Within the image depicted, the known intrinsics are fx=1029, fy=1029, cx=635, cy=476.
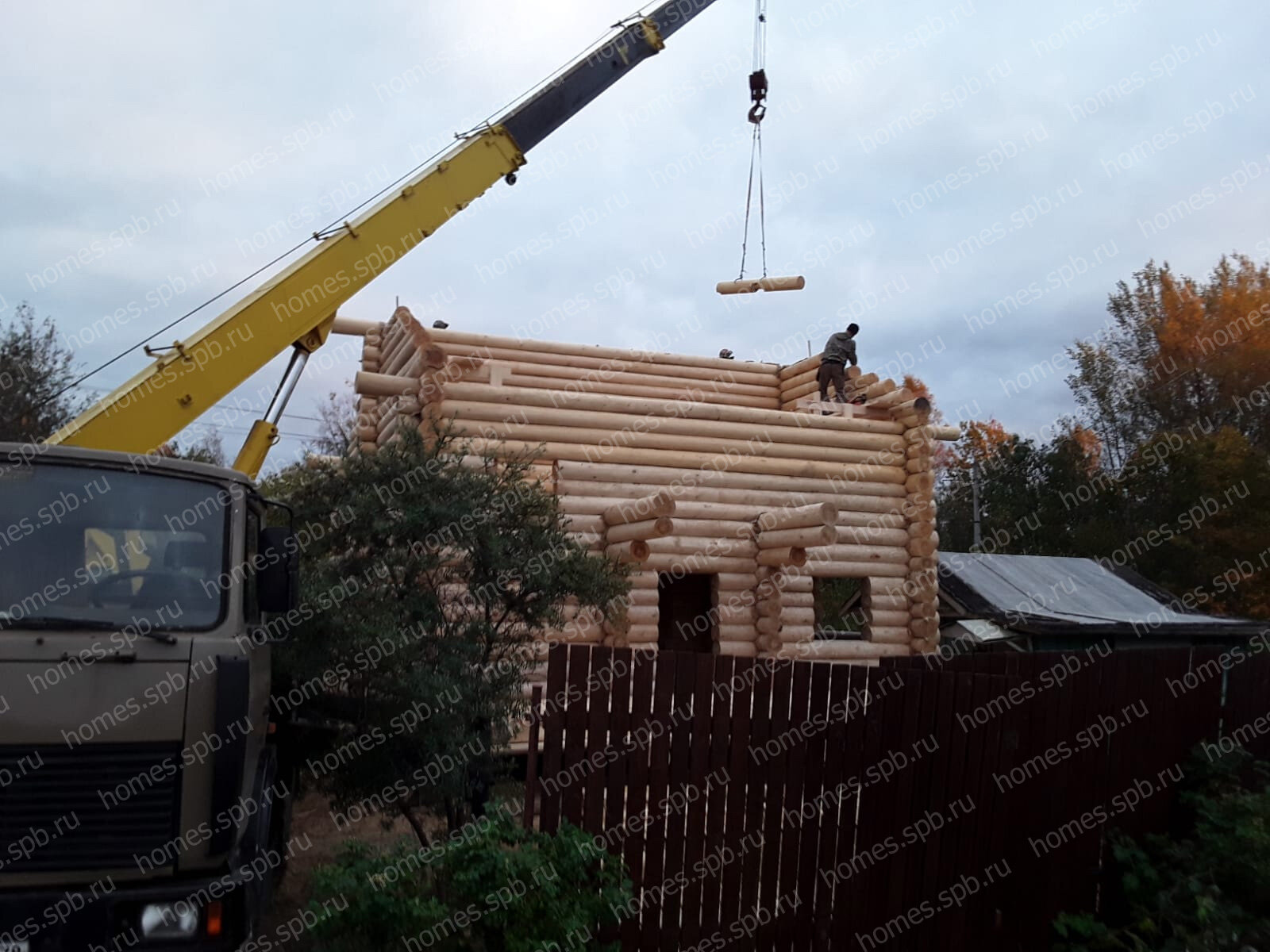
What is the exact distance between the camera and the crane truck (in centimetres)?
406

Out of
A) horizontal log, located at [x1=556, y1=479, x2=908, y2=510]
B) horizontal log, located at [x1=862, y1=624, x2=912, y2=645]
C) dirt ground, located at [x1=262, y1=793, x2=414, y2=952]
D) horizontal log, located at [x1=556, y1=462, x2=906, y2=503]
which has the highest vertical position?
horizontal log, located at [x1=556, y1=462, x2=906, y2=503]

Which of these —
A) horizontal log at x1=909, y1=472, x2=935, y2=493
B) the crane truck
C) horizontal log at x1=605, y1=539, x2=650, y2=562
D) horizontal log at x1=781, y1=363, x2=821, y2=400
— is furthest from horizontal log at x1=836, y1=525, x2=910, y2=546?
the crane truck

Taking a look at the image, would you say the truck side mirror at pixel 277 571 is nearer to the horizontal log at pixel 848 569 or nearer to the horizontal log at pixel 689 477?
the horizontal log at pixel 689 477

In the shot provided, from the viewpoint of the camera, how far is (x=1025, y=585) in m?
20.5

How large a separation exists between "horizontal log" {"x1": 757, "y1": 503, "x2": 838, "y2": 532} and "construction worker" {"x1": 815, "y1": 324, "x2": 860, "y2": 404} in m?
3.34

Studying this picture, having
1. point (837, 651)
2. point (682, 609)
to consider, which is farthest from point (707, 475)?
point (682, 609)

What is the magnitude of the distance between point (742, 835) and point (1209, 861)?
2876 mm

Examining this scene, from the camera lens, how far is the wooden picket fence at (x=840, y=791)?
5184mm

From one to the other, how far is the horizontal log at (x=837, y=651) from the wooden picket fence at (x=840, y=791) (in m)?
6.88

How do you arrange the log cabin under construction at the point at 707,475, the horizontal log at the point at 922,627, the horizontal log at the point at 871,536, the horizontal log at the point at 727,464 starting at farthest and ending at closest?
the horizontal log at the point at 922,627 < the horizontal log at the point at 871,536 < the horizontal log at the point at 727,464 < the log cabin under construction at the point at 707,475

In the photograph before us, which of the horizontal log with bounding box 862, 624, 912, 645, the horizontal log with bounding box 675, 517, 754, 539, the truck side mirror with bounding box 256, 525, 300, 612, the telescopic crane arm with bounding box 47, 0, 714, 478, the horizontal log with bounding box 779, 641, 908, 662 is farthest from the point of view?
the horizontal log with bounding box 862, 624, 912, 645

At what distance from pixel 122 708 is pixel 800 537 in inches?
356

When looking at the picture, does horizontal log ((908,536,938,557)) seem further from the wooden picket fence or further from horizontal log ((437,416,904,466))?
the wooden picket fence

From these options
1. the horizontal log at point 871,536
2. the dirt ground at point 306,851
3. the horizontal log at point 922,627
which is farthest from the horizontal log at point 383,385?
the horizontal log at point 922,627
